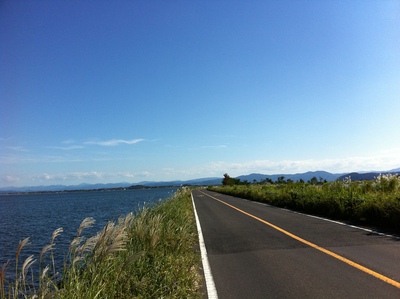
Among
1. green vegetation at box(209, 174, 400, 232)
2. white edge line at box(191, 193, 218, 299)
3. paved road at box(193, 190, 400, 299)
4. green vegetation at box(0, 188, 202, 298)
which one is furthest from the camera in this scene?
green vegetation at box(209, 174, 400, 232)

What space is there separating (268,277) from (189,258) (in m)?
1.69

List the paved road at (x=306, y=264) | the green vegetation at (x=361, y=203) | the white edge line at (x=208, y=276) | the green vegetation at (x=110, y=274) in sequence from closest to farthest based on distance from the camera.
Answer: the green vegetation at (x=110, y=274)
the paved road at (x=306, y=264)
the white edge line at (x=208, y=276)
the green vegetation at (x=361, y=203)

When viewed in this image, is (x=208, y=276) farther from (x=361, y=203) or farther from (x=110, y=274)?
(x=361, y=203)

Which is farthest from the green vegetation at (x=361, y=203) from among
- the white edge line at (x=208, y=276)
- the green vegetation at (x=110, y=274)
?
the green vegetation at (x=110, y=274)

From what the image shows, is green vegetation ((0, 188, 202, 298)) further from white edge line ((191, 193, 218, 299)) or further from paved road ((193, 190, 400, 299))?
paved road ((193, 190, 400, 299))

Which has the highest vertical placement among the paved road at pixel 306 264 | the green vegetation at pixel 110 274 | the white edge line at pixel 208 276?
the green vegetation at pixel 110 274

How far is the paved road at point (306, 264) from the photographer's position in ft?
15.7

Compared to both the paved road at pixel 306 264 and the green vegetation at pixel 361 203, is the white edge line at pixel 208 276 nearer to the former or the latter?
the paved road at pixel 306 264

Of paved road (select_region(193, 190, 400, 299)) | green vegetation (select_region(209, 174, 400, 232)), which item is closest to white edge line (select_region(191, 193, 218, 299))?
paved road (select_region(193, 190, 400, 299))

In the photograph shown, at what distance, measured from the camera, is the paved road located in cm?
478

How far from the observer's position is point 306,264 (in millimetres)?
6168

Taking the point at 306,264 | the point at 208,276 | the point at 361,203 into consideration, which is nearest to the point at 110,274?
the point at 208,276

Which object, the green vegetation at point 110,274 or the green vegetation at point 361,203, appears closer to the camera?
the green vegetation at point 110,274

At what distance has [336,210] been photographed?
13.3 meters
